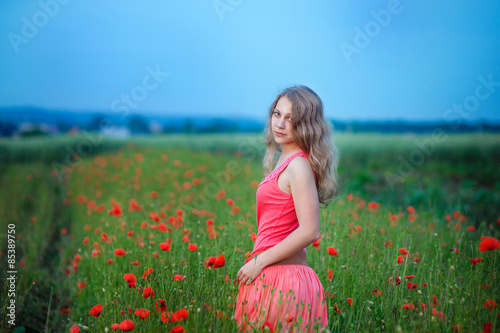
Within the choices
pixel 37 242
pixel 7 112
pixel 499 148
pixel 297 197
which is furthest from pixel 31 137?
pixel 499 148

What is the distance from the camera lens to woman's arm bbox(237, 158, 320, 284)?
1646 mm

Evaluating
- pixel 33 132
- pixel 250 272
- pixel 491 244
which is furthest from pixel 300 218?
pixel 33 132

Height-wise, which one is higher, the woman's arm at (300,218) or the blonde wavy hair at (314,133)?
the blonde wavy hair at (314,133)

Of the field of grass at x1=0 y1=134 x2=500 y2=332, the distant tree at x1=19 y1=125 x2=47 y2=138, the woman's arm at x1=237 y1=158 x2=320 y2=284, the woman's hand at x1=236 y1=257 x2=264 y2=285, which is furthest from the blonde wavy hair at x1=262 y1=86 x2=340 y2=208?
the distant tree at x1=19 y1=125 x2=47 y2=138

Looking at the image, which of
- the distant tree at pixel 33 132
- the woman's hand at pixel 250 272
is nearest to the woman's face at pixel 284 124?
the woman's hand at pixel 250 272

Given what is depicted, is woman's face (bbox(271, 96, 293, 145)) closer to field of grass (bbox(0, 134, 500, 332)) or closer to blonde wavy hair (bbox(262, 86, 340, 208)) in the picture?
blonde wavy hair (bbox(262, 86, 340, 208))

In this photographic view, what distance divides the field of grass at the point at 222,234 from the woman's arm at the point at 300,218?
0.90 ft

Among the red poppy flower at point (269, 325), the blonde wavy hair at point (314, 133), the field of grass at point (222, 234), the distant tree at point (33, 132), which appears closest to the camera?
the red poppy flower at point (269, 325)

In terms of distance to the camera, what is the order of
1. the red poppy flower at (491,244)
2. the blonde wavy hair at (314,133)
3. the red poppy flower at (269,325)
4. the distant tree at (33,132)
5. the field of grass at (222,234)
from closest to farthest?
the red poppy flower at (269,325)
the red poppy flower at (491,244)
the blonde wavy hair at (314,133)
the field of grass at (222,234)
the distant tree at (33,132)

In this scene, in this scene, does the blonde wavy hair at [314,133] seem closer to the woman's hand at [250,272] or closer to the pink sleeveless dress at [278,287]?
the pink sleeveless dress at [278,287]

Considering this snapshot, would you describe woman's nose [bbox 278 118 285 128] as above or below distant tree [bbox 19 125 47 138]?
above

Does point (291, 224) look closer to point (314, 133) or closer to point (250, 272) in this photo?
point (250, 272)

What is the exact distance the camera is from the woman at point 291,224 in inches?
65.4

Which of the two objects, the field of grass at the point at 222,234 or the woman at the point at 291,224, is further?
the field of grass at the point at 222,234
